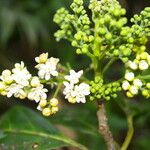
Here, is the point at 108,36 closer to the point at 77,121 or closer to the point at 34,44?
the point at 77,121

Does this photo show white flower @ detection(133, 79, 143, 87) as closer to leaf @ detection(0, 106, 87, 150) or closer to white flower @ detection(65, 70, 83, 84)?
white flower @ detection(65, 70, 83, 84)

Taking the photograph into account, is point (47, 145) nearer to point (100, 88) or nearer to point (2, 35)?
point (100, 88)

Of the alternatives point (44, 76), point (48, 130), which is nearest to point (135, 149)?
point (48, 130)

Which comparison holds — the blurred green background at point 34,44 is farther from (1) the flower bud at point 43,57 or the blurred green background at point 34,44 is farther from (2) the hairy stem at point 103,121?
(1) the flower bud at point 43,57

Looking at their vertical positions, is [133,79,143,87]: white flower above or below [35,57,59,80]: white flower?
below

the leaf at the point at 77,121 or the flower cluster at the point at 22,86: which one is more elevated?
the leaf at the point at 77,121

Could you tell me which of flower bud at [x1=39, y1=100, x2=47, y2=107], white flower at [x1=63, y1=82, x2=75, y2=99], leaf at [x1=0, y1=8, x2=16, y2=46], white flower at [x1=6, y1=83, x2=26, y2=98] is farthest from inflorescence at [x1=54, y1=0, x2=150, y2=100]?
leaf at [x1=0, y1=8, x2=16, y2=46]

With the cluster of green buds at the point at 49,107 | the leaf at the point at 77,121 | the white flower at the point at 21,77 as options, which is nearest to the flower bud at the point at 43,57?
the white flower at the point at 21,77
